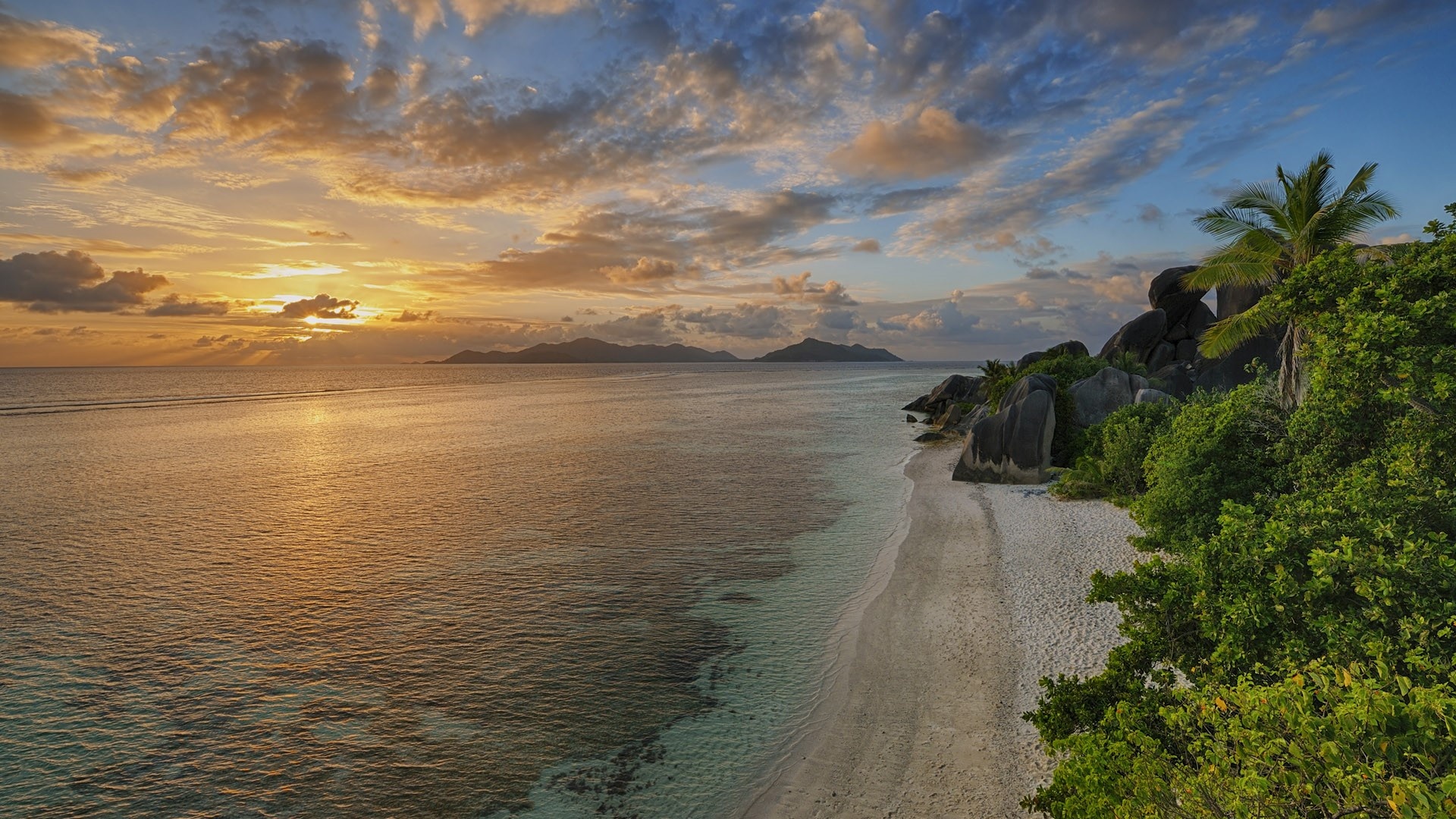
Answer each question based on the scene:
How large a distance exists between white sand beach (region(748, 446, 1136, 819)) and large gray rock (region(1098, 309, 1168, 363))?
138 feet

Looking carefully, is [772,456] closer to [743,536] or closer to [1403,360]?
[743,536]

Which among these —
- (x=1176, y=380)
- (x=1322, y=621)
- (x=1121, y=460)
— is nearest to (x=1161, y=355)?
(x=1176, y=380)

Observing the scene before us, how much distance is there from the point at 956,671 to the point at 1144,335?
5786 centimetres

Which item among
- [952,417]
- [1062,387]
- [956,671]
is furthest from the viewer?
[952,417]

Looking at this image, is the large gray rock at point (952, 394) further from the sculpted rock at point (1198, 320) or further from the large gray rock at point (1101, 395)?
the large gray rock at point (1101, 395)

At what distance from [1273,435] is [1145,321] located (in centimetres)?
4967

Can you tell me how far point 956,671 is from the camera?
14320 millimetres

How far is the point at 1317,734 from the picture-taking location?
5.45m

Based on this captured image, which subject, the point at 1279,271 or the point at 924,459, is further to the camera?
the point at 924,459

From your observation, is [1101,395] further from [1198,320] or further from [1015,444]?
[1198,320]

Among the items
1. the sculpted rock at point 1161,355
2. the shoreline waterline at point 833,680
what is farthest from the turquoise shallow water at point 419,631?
the sculpted rock at point 1161,355

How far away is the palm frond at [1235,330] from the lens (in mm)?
23469

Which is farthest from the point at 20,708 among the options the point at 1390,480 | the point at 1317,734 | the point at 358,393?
the point at 358,393

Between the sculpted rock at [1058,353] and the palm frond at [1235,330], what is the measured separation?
37.8m
